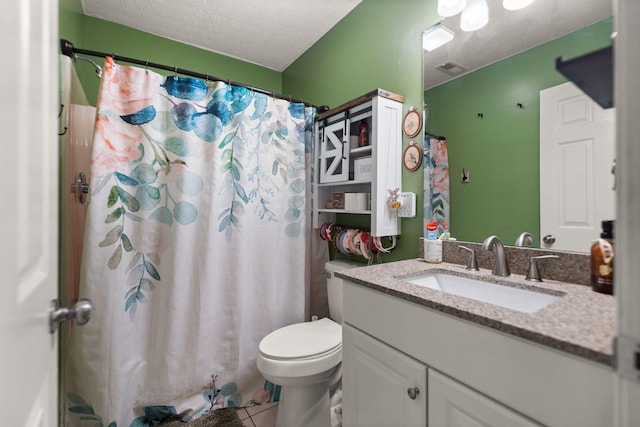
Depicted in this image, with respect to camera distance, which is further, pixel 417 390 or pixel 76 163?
pixel 76 163

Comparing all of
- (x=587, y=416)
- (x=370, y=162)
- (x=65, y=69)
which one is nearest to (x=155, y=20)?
(x=65, y=69)

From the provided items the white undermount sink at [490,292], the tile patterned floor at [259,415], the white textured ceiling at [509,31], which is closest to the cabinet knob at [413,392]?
the white undermount sink at [490,292]

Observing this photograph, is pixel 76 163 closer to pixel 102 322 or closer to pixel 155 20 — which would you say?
pixel 102 322

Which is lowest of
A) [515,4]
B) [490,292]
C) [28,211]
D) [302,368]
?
[302,368]

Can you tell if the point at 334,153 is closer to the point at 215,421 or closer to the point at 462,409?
the point at 462,409

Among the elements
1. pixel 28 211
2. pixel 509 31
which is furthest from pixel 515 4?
pixel 28 211

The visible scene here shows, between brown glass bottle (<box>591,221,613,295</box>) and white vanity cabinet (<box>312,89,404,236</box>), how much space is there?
0.82 m

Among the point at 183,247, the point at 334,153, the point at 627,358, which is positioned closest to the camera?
the point at 627,358

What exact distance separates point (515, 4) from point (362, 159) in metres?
0.89

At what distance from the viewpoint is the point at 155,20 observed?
1983 millimetres

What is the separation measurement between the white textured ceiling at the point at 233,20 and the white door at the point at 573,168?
56.4 inches

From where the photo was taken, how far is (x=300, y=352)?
136 cm

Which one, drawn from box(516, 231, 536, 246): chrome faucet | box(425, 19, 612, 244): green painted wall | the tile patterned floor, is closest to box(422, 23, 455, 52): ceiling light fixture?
box(425, 19, 612, 244): green painted wall

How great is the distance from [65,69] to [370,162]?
1455 millimetres
